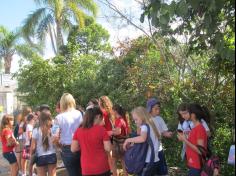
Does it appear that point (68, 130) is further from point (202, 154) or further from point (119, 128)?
point (202, 154)

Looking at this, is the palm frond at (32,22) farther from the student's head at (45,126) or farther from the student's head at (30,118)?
the student's head at (45,126)

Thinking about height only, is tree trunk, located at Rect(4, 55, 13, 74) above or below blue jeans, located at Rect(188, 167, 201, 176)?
above

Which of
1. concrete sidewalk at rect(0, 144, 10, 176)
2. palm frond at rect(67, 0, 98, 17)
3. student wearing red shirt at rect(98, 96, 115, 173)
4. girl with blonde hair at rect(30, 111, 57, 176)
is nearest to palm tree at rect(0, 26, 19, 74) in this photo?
palm frond at rect(67, 0, 98, 17)

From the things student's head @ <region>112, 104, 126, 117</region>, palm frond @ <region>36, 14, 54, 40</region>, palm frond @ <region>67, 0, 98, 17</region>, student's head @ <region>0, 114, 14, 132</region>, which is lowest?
student's head @ <region>112, 104, 126, 117</region>

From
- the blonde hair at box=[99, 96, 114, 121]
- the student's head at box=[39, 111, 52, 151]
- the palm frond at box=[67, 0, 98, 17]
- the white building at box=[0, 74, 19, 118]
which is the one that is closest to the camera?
the student's head at box=[39, 111, 52, 151]

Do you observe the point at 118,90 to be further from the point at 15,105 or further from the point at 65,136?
the point at 15,105

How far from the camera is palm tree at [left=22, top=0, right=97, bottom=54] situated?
24594 mm

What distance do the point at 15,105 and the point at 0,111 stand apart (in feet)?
18.8

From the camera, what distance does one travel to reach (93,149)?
17.6 ft

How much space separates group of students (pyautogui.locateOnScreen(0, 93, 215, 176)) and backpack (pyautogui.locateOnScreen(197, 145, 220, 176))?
0.06 meters

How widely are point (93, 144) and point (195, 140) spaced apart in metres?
1.31

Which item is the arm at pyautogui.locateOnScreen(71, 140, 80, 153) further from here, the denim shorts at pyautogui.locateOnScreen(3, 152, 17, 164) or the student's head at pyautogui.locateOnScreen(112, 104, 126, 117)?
the denim shorts at pyautogui.locateOnScreen(3, 152, 17, 164)

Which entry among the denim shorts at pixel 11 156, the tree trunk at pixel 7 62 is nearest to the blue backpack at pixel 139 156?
the denim shorts at pixel 11 156

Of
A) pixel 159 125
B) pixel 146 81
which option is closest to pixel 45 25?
pixel 146 81
